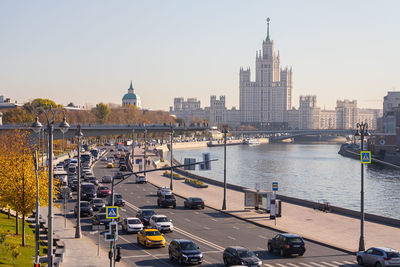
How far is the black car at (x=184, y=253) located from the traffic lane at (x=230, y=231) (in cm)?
399

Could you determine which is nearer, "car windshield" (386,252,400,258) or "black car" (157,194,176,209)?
"car windshield" (386,252,400,258)

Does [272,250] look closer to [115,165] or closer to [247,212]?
[247,212]

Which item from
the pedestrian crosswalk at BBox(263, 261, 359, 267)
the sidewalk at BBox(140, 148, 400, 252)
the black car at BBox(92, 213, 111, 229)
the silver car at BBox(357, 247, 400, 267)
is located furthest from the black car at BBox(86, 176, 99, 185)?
the silver car at BBox(357, 247, 400, 267)

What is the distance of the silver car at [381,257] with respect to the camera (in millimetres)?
24906

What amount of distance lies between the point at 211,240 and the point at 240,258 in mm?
8293

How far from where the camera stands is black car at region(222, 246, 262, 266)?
24.7m

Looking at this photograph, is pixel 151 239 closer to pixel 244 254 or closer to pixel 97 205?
pixel 244 254

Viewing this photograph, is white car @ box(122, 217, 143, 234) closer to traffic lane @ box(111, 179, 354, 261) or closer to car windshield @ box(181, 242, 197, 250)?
traffic lane @ box(111, 179, 354, 261)

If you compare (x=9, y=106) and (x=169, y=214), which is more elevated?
(x=9, y=106)

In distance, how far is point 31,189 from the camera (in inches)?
1217

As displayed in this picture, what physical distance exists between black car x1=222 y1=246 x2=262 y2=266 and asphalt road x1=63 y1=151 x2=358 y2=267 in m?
1.08

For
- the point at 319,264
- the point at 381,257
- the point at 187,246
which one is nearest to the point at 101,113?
the point at 187,246

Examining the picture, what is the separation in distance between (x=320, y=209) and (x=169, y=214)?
12.8 meters

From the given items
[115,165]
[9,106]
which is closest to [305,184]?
[115,165]
